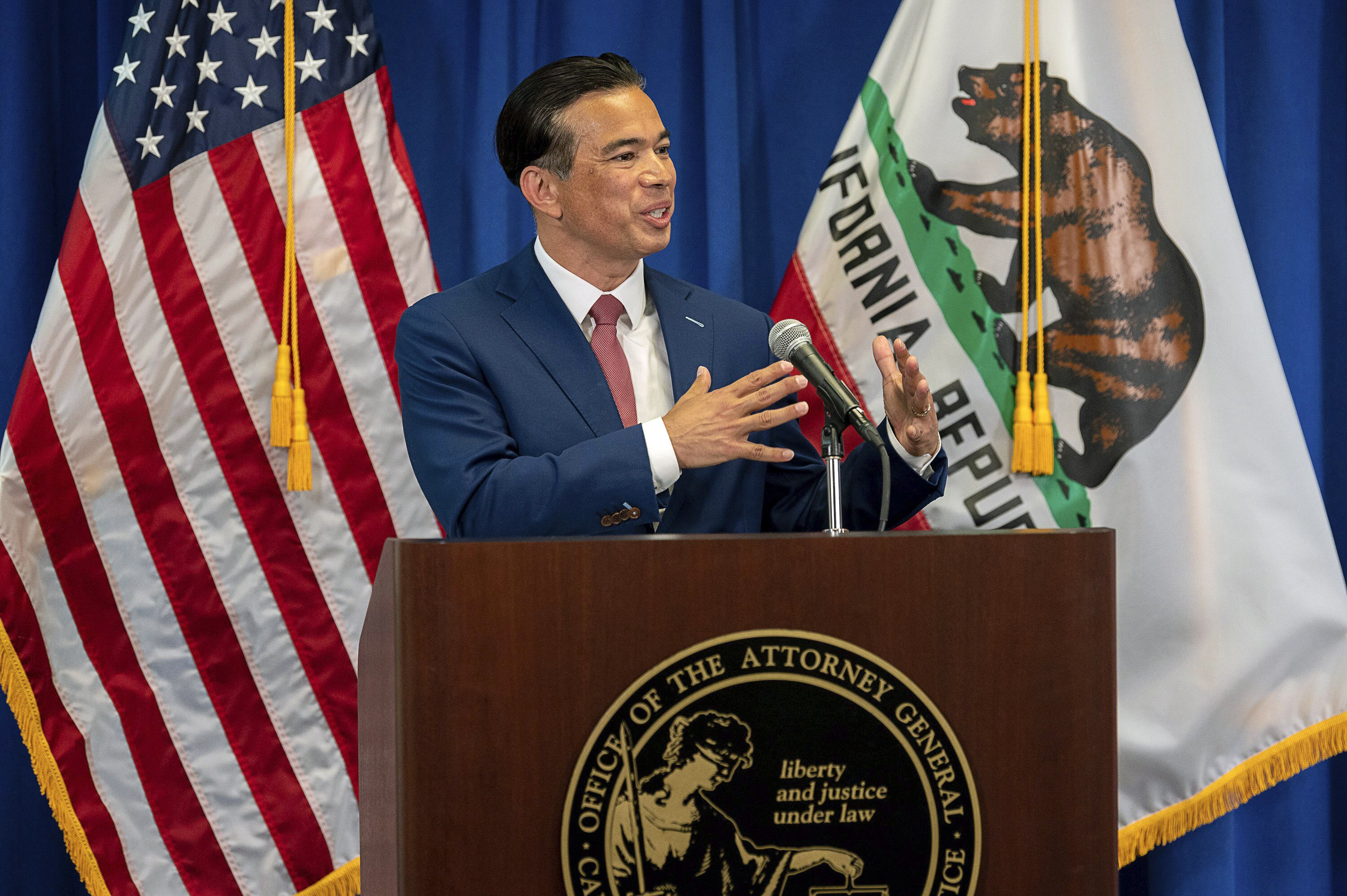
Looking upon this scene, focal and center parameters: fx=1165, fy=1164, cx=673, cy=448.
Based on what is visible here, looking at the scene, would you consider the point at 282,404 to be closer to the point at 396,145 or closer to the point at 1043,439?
the point at 396,145

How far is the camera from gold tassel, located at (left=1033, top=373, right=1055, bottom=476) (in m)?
2.22

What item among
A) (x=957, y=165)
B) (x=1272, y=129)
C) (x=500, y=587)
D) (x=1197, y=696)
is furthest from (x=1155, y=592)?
(x=500, y=587)

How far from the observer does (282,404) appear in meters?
2.21

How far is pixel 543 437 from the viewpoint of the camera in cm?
153

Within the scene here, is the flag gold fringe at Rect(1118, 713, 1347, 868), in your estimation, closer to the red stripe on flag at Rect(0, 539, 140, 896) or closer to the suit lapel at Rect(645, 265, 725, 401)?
the suit lapel at Rect(645, 265, 725, 401)

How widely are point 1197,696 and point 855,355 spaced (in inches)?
36.7

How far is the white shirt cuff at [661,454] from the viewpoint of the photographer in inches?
50.4

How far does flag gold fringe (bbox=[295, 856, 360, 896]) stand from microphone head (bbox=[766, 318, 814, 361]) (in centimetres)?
156

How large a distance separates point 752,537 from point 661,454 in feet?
1.11

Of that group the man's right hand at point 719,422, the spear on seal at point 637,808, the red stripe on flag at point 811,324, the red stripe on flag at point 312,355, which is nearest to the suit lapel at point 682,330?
the man's right hand at point 719,422

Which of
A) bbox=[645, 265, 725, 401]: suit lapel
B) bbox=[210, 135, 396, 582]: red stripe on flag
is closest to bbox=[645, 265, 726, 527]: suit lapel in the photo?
bbox=[645, 265, 725, 401]: suit lapel

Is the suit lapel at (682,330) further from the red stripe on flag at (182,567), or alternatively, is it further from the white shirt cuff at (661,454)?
the red stripe on flag at (182,567)

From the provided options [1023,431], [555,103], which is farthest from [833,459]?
[1023,431]

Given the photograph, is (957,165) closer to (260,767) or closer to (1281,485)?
(1281,485)
